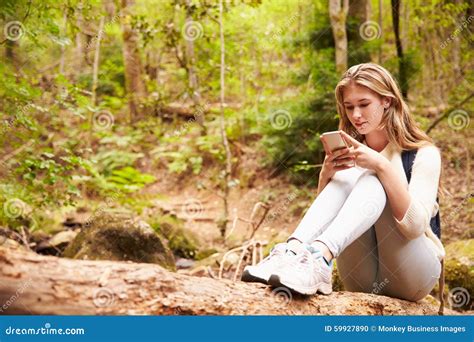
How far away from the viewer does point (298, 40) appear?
6105 mm

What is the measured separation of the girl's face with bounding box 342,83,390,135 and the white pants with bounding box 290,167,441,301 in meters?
0.21

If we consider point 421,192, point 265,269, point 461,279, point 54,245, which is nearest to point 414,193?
point 421,192

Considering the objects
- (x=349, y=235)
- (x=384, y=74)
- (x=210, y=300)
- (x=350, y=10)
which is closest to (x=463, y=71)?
(x=350, y=10)

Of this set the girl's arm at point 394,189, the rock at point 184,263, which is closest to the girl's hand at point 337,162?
the girl's arm at point 394,189

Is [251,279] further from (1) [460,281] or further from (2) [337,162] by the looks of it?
(1) [460,281]

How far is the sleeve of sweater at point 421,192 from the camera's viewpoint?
2014 mm

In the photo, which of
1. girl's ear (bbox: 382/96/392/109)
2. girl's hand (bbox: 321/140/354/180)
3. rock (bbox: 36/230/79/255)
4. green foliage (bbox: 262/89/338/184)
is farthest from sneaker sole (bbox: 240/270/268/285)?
rock (bbox: 36/230/79/255)

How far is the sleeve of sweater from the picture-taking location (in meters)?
2.01

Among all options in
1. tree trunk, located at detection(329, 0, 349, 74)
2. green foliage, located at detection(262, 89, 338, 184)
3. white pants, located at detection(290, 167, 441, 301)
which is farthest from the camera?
green foliage, located at detection(262, 89, 338, 184)

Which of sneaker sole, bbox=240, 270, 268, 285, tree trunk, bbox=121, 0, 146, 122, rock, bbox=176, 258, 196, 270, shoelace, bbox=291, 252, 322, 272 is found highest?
tree trunk, bbox=121, 0, 146, 122

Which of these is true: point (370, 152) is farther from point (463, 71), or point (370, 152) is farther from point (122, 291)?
point (463, 71)

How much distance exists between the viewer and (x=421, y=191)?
2.09m

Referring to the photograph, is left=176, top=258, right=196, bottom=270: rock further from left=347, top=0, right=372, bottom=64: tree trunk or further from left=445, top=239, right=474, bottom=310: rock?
left=347, top=0, right=372, bottom=64: tree trunk

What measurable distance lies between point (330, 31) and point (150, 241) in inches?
139
